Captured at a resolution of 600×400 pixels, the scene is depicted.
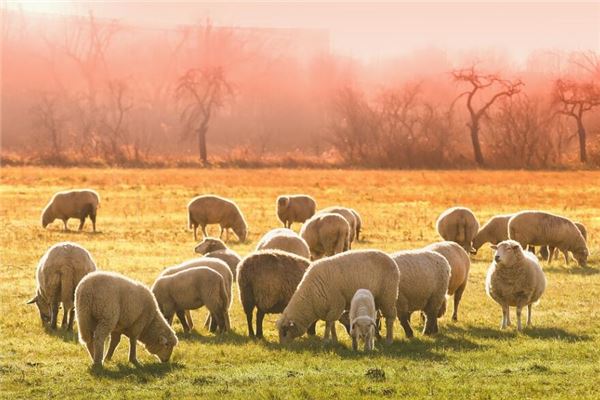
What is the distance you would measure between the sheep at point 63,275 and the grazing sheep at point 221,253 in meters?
3.50

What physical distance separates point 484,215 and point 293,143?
58687 millimetres

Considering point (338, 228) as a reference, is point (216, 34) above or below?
above

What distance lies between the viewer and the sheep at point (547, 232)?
2611cm

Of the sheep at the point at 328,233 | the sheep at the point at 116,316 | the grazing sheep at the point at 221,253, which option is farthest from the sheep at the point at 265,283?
the sheep at the point at 328,233

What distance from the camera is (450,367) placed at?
1398 cm

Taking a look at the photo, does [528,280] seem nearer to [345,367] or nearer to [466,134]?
[345,367]

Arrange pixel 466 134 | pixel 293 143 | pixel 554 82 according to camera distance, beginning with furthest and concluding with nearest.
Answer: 1. pixel 293 143
2. pixel 466 134
3. pixel 554 82

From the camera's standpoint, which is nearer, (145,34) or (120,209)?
(120,209)

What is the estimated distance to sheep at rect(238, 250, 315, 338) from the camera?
16.4 metres

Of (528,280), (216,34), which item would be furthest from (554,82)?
(528,280)

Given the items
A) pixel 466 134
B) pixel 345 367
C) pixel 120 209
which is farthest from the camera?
pixel 466 134

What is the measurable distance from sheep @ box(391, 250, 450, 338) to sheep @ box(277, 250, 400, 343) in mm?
719

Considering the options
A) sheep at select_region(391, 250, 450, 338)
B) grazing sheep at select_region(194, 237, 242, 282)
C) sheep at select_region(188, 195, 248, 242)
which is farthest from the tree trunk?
sheep at select_region(391, 250, 450, 338)

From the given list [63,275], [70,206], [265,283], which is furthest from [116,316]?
[70,206]
